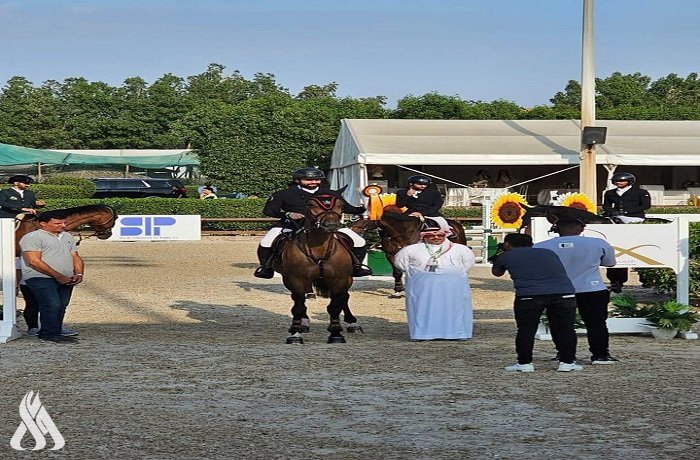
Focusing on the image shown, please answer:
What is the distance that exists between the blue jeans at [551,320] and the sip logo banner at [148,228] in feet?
59.8

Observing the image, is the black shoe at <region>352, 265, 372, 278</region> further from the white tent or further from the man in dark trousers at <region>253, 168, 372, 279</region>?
the white tent

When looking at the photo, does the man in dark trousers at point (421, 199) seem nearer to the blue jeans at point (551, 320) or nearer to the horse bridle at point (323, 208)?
the horse bridle at point (323, 208)

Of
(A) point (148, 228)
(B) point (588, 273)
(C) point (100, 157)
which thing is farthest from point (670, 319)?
(C) point (100, 157)

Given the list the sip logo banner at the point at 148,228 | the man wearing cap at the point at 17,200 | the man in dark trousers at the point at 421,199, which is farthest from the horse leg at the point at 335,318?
the sip logo banner at the point at 148,228

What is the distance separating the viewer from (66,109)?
73625mm

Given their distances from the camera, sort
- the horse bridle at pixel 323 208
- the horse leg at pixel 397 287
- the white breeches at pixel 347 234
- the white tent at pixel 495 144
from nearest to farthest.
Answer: the horse bridle at pixel 323 208 < the white breeches at pixel 347 234 < the horse leg at pixel 397 287 < the white tent at pixel 495 144

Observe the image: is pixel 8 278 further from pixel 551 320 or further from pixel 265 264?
pixel 551 320

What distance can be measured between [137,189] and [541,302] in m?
40.7

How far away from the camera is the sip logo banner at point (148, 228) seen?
1091 inches

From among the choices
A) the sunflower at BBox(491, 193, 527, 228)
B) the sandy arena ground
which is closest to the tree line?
the sunflower at BBox(491, 193, 527, 228)

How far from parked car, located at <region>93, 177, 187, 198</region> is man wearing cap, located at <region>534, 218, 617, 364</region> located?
3892 cm

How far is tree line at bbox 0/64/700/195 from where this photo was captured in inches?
1775

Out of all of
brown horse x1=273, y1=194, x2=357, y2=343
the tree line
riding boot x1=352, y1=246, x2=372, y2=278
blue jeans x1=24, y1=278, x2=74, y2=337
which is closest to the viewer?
brown horse x1=273, y1=194, x2=357, y2=343

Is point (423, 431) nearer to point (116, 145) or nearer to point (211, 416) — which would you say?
point (211, 416)
